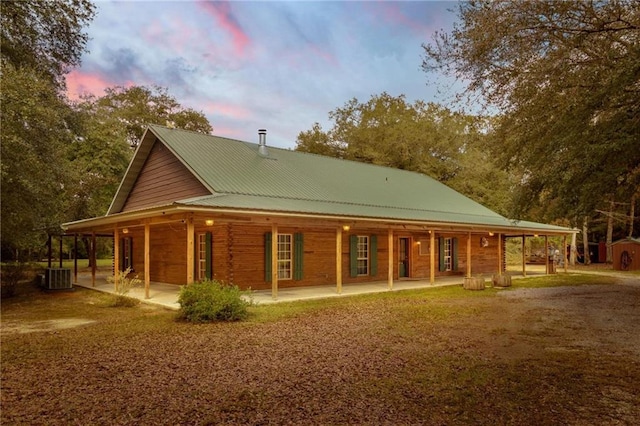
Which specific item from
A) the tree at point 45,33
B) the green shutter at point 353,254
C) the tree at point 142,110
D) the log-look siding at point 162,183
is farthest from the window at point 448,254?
the tree at point 142,110

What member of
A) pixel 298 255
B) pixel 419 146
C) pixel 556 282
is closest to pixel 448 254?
pixel 556 282

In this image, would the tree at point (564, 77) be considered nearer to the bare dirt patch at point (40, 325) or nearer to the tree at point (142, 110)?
the bare dirt patch at point (40, 325)

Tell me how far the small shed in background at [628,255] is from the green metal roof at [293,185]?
7116mm

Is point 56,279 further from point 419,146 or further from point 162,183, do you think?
point 419,146

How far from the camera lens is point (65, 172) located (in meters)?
12.5

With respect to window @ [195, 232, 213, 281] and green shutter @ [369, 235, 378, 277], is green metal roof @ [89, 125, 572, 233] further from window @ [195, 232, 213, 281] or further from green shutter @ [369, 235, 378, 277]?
window @ [195, 232, 213, 281]

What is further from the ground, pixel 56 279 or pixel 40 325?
pixel 56 279

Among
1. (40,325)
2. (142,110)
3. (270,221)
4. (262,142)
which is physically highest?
(142,110)

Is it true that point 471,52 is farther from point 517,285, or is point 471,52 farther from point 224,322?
point 517,285

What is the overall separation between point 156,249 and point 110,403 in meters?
13.5

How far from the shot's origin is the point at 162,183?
16.2m

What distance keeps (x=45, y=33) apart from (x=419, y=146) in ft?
86.3

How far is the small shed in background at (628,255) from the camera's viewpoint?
24531mm

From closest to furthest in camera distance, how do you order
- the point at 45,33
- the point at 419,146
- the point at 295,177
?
the point at 45,33 → the point at 295,177 → the point at 419,146
